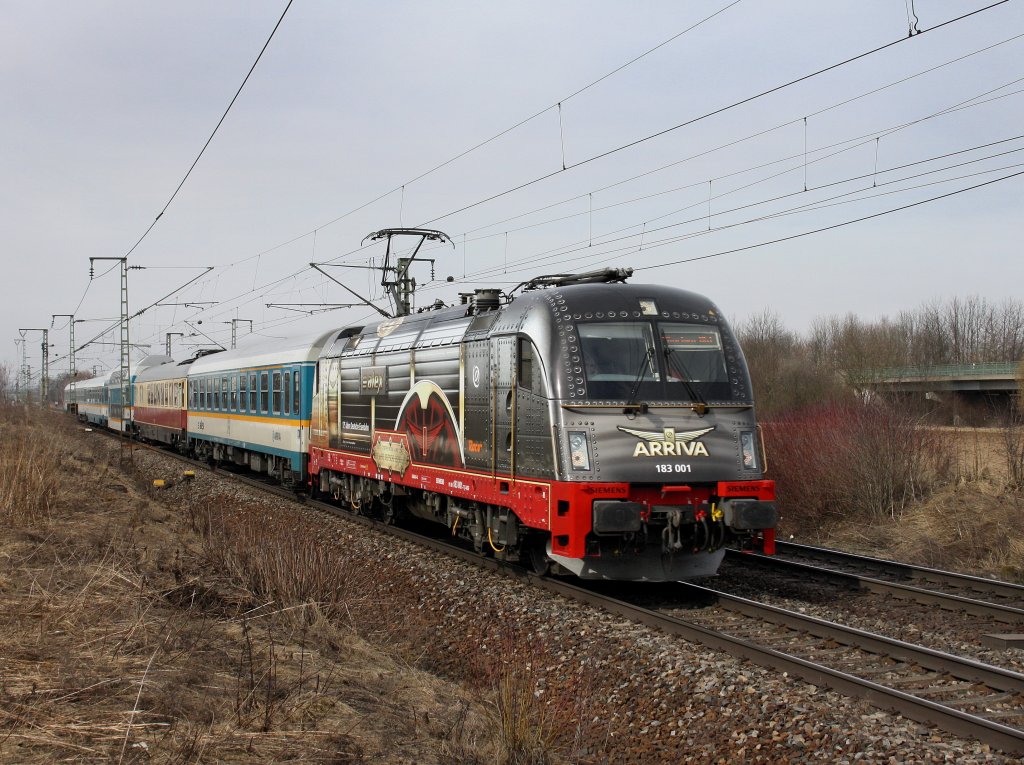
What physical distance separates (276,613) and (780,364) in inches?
1129

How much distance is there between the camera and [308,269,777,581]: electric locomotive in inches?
365

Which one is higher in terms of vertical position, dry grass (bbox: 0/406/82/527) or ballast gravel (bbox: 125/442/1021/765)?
dry grass (bbox: 0/406/82/527)

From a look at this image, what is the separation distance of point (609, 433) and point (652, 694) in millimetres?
3049

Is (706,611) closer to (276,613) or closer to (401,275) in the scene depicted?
(276,613)

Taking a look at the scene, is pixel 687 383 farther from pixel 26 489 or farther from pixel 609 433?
pixel 26 489

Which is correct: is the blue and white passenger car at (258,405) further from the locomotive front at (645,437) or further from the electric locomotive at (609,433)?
the locomotive front at (645,437)

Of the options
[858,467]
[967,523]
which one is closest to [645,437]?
[967,523]

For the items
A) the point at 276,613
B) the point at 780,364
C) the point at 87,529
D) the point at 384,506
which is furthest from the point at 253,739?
the point at 780,364

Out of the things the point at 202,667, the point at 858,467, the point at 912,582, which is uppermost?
the point at 858,467

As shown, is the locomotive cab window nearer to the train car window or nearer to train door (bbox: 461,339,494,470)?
train door (bbox: 461,339,494,470)

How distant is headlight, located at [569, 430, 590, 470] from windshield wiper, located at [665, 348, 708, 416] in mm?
1278

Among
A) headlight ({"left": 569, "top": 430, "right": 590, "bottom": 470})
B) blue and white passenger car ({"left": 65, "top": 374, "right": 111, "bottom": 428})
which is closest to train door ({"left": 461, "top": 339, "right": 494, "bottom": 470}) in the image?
headlight ({"left": 569, "top": 430, "right": 590, "bottom": 470})

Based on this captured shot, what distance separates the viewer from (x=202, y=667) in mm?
6129

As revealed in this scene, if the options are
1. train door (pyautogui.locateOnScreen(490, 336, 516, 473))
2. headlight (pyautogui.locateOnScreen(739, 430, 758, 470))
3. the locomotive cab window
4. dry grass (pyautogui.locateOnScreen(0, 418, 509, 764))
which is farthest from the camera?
train door (pyautogui.locateOnScreen(490, 336, 516, 473))
